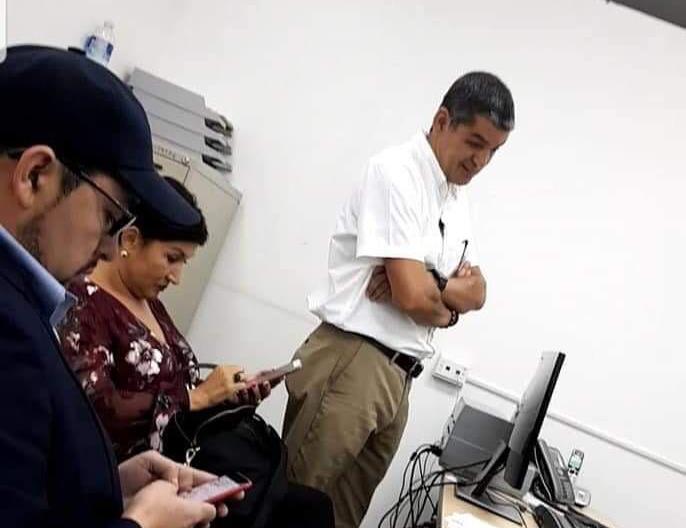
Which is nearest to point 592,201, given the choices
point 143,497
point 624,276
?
point 624,276

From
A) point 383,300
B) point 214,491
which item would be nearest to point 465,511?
point 383,300

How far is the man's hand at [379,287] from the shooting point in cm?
190

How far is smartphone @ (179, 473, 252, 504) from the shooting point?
1059 millimetres

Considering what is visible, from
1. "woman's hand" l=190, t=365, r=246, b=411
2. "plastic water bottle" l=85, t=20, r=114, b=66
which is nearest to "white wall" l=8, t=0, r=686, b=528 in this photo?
"plastic water bottle" l=85, t=20, r=114, b=66

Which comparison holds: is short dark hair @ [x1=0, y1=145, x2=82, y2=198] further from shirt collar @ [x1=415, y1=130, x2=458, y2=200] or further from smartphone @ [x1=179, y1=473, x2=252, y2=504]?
shirt collar @ [x1=415, y1=130, x2=458, y2=200]

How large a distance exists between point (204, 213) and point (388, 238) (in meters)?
0.92

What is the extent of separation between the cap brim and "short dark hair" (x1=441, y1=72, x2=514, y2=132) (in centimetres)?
112

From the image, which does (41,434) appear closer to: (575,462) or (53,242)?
(53,242)

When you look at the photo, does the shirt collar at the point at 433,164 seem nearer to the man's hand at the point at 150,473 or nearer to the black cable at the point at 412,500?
the man's hand at the point at 150,473

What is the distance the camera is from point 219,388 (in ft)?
5.54

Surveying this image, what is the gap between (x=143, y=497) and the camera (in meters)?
0.91

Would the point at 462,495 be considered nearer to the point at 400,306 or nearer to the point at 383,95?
the point at 400,306

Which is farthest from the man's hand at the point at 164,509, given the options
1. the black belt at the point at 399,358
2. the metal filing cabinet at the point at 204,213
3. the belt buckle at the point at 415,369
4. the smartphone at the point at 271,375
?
the metal filing cabinet at the point at 204,213

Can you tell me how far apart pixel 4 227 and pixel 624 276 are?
2.51 meters
